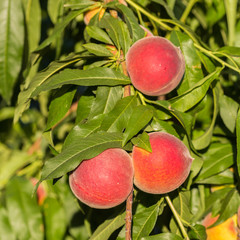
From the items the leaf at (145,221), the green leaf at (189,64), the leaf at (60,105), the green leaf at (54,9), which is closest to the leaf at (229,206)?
the leaf at (145,221)

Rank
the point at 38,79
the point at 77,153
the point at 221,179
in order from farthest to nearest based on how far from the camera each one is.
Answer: the point at 221,179, the point at 38,79, the point at 77,153

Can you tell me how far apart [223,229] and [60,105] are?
27.6 inches

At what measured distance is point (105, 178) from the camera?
0.97 meters

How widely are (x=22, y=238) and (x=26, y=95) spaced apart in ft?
1.94

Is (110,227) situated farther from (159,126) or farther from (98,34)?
(98,34)

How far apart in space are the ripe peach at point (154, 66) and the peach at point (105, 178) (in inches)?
7.7

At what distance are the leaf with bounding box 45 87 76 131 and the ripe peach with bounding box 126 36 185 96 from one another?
0.66ft

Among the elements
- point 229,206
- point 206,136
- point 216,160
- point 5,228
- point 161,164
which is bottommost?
point 5,228

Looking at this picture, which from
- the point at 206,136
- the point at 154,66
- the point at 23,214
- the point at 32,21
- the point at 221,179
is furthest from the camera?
the point at 32,21

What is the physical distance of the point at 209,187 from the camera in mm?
1471

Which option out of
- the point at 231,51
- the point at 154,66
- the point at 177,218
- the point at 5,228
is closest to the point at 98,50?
the point at 154,66

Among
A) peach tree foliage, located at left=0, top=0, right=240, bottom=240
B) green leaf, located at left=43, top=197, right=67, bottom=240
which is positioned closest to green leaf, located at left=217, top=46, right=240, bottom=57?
peach tree foliage, located at left=0, top=0, right=240, bottom=240

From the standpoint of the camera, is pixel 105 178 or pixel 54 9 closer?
pixel 105 178

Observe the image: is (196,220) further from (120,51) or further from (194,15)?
(194,15)
